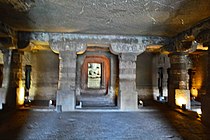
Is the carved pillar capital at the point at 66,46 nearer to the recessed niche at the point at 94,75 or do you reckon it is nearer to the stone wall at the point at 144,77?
the stone wall at the point at 144,77

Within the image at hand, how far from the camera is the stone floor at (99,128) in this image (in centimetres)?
351

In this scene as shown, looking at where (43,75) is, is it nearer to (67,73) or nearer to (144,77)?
(67,73)

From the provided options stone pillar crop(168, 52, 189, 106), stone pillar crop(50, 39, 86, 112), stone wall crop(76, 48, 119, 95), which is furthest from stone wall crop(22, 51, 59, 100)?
stone pillar crop(168, 52, 189, 106)

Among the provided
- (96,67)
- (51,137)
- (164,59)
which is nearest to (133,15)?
(51,137)

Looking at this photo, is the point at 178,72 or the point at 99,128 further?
the point at 178,72

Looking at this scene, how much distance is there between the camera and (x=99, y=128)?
4070 mm

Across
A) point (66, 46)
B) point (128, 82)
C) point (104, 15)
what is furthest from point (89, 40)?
point (104, 15)

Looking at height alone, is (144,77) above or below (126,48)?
below

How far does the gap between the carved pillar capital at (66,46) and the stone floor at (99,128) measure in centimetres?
216

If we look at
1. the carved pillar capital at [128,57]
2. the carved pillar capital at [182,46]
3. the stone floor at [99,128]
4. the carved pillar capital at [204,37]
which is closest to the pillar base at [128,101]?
the stone floor at [99,128]

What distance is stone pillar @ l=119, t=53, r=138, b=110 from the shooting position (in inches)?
241

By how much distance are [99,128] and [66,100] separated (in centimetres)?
220

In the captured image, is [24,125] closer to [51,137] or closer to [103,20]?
[51,137]

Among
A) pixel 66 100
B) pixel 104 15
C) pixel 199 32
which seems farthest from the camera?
pixel 66 100
